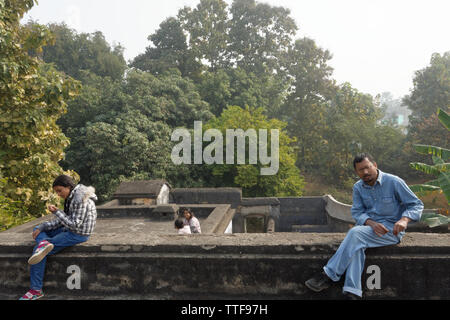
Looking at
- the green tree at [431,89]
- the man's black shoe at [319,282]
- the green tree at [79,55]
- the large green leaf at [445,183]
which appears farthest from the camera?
the green tree at [79,55]

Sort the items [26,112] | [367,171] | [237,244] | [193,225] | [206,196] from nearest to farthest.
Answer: [367,171] → [237,244] → [193,225] → [26,112] → [206,196]

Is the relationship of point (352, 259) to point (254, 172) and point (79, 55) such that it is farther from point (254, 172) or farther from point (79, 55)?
point (79, 55)

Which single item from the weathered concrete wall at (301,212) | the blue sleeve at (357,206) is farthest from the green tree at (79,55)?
the blue sleeve at (357,206)

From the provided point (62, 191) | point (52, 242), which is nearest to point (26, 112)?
point (62, 191)

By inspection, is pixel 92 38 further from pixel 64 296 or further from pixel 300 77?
pixel 64 296

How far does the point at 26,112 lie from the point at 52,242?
16.1 feet

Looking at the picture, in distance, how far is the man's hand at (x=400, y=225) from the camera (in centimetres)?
273

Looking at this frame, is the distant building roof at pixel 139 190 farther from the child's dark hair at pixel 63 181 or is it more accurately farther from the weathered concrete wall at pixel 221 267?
the child's dark hair at pixel 63 181

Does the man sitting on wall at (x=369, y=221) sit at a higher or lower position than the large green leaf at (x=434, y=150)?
lower

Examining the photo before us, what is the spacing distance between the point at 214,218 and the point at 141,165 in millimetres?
10827

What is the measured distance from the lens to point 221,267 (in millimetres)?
3072

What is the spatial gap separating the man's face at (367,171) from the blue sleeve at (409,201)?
0.65 ft

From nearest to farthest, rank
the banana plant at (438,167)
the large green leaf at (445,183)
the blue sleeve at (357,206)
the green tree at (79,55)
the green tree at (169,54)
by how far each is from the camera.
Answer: the blue sleeve at (357,206) < the large green leaf at (445,183) < the banana plant at (438,167) < the green tree at (169,54) < the green tree at (79,55)
